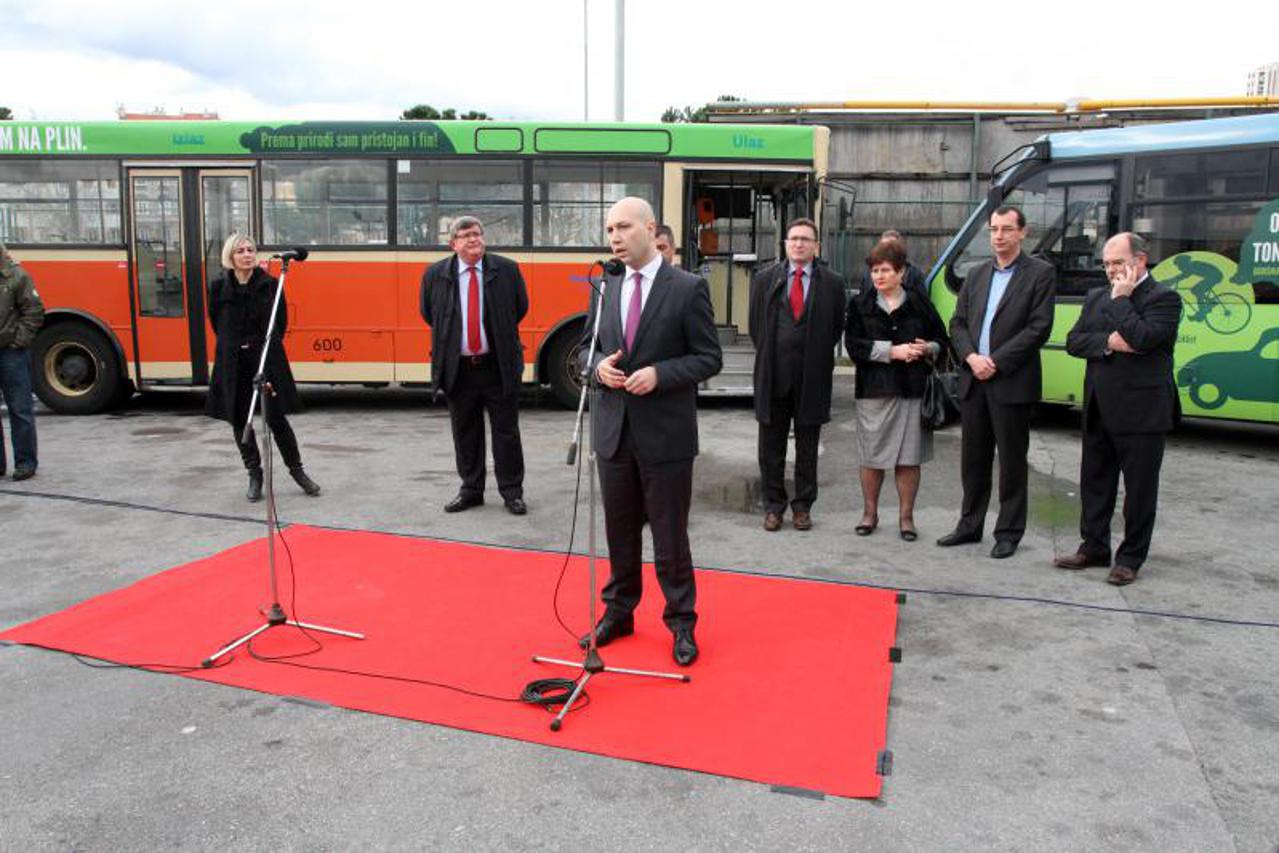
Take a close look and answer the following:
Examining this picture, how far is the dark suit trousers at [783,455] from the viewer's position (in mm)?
6250

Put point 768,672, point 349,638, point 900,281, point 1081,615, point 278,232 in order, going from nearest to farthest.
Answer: point 768,672
point 349,638
point 1081,615
point 900,281
point 278,232

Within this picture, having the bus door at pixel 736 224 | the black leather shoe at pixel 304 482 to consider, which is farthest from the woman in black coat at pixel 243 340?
the bus door at pixel 736 224

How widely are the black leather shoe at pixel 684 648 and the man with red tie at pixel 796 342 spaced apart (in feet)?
7.39

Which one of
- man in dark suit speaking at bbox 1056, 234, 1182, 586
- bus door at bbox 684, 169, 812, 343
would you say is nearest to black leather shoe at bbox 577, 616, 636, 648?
man in dark suit speaking at bbox 1056, 234, 1182, 586

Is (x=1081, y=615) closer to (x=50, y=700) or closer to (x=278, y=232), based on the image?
(x=50, y=700)

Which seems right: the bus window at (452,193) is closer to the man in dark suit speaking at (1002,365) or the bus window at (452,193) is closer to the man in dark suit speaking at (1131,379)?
the man in dark suit speaking at (1002,365)

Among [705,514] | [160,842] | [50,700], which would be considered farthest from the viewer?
[705,514]

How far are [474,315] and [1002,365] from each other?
331 centimetres

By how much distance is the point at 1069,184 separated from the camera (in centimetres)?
967

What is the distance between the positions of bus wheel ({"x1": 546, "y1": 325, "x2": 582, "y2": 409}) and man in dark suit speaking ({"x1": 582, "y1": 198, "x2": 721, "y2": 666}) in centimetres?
669

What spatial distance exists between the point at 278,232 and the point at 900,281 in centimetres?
734

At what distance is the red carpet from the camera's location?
352cm

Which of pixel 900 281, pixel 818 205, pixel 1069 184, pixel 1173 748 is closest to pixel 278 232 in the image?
pixel 818 205

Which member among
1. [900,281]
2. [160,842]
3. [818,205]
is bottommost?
[160,842]
